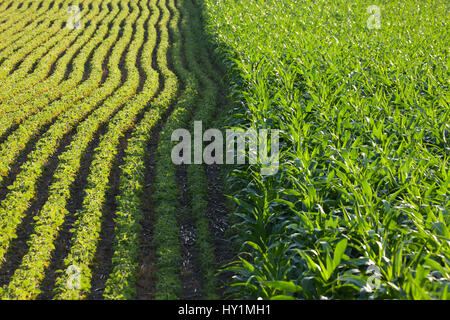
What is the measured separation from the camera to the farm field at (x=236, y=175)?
4.56 metres

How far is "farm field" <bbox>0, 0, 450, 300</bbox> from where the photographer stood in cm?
456

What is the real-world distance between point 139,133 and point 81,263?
14.4ft

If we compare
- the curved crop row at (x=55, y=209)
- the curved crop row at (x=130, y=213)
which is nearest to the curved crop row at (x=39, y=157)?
the curved crop row at (x=55, y=209)

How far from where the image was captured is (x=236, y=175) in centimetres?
701

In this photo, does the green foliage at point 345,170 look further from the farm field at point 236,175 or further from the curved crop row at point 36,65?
the curved crop row at point 36,65

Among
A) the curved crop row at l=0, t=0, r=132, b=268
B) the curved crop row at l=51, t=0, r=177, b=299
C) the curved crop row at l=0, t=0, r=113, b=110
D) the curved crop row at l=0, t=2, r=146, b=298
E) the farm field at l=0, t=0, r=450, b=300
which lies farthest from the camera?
the curved crop row at l=0, t=0, r=113, b=110

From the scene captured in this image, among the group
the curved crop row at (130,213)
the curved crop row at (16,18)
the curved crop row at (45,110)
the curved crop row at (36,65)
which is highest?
the curved crop row at (16,18)

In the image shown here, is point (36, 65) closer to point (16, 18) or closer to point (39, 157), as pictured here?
point (39, 157)

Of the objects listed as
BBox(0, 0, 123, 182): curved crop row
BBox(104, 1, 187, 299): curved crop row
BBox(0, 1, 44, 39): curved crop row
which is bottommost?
BBox(104, 1, 187, 299): curved crop row

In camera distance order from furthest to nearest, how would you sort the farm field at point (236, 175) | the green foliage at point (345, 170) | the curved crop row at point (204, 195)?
the curved crop row at point (204, 195)
the farm field at point (236, 175)
the green foliage at point (345, 170)

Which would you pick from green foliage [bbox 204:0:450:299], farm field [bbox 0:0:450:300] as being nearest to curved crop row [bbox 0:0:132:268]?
farm field [bbox 0:0:450:300]

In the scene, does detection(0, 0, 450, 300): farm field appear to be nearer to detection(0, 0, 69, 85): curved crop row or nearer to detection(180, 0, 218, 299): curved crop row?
detection(180, 0, 218, 299): curved crop row

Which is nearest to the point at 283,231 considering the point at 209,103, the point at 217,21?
the point at 209,103
